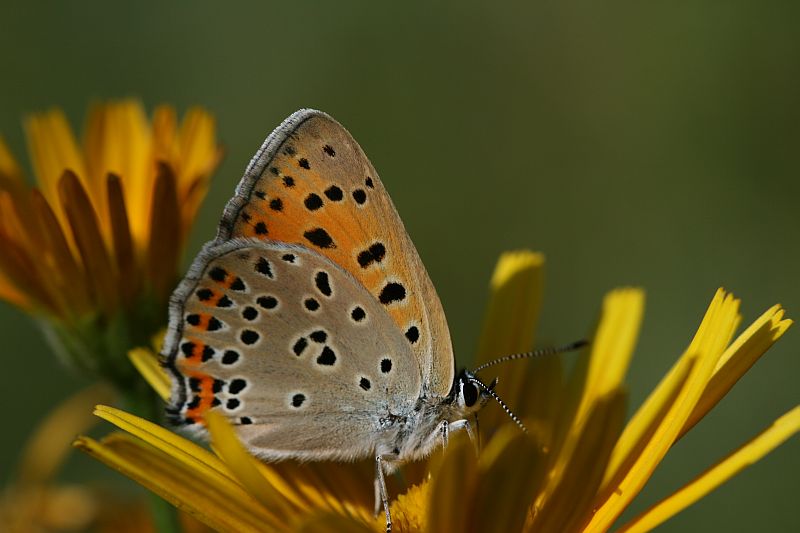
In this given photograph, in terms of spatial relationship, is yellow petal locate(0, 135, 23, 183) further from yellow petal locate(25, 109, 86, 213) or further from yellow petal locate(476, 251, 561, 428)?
yellow petal locate(476, 251, 561, 428)

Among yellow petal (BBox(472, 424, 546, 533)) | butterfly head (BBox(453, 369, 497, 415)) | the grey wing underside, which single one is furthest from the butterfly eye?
yellow petal (BBox(472, 424, 546, 533))

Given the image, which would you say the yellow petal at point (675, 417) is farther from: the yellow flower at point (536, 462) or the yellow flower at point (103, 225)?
the yellow flower at point (103, 225)

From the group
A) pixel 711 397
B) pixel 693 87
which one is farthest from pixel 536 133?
pixel 711 397

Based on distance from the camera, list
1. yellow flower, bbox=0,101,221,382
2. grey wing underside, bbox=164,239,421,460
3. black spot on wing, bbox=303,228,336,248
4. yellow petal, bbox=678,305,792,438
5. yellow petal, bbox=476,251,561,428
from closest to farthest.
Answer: yellow petal, bbox=678,305,792,438, grey wing underside, bbox=164,239,421,460, black spot on wing, bbox=303,228,336,248, yellow flower, bbox=0,101,221,382, yellow petal, bbox=476,251,561,428

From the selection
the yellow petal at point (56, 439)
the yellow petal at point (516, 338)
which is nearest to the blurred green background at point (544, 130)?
the yellow petal at point (516, 338)

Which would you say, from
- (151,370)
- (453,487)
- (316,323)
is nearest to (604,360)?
(316,323)

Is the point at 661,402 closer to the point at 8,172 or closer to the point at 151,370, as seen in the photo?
the point at 151,370

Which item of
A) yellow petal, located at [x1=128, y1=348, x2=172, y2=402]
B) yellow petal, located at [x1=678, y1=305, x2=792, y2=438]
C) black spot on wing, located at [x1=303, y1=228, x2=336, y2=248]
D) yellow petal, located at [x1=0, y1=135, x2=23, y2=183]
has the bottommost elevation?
yellow petal, located at [x1=128, y1=348, x2=172, y2=402]

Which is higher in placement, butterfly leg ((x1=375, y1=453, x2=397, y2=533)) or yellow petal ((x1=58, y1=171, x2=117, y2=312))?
yellow petal ((x1=58, y1=171, x2=117, y2=312))
